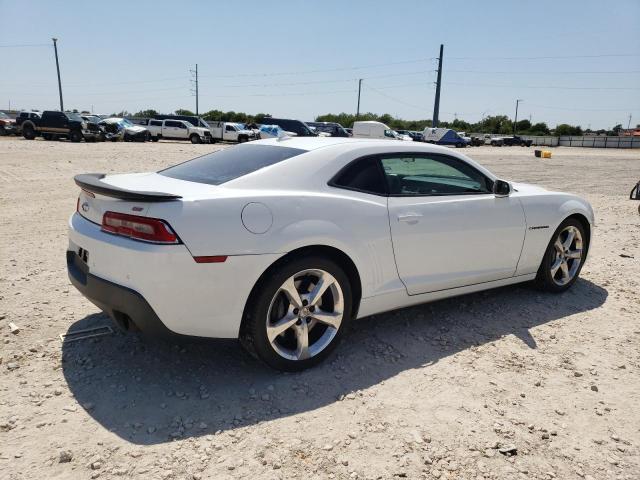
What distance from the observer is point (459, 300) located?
4770 millimetres

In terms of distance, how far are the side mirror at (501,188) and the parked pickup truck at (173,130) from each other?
3451 cm

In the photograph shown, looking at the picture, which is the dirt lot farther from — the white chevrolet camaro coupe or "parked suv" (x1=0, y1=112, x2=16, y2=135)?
"parked suv" (x1=0, y1=112, x2=16, y2=135)

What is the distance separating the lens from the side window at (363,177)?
11.4 ft

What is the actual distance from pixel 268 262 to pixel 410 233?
114 centimetres

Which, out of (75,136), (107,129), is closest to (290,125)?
(107,129)

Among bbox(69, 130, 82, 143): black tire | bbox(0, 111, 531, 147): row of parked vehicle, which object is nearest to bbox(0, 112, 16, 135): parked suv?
bbox(0, 111, 531, 147): row of parked vehicle

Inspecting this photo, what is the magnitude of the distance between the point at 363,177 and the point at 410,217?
0.44 metres

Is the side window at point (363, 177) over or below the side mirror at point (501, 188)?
over

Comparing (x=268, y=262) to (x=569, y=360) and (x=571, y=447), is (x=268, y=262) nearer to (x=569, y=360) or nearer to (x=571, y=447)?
(x=571, y=447)

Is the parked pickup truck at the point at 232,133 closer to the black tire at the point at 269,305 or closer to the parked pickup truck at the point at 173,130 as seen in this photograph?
the parked pickup truck at the point at 173,130

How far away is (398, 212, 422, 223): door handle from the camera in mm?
3594

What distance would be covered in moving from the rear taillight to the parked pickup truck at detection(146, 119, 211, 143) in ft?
116

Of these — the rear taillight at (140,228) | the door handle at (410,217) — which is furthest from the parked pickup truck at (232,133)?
the rear taillight at (140,228)

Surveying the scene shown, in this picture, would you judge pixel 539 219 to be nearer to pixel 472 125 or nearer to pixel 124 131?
pixel 124 131
